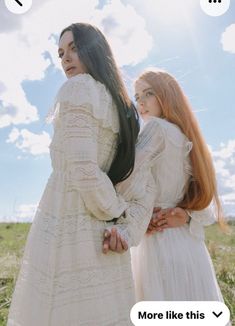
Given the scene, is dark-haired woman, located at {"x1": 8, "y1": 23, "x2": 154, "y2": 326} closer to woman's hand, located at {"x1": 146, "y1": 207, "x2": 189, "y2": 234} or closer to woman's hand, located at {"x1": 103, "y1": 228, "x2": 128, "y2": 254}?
woman's hand, located at {"x1": 103, "y1": 228, "x2": 128, "y2": 254}

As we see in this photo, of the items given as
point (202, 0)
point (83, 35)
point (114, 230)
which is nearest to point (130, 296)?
point (114, 230)

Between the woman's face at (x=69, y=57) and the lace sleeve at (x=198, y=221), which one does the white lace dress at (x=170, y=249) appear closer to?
the lace sleeve at (x=198, y=221)

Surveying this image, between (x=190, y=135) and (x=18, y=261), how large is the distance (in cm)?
229

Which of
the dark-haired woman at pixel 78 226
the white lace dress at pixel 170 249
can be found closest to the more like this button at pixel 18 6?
the dark-haired woman at pixel 78 226

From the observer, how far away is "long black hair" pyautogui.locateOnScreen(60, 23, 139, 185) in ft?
6.63

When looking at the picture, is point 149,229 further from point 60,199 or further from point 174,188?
point 60,199

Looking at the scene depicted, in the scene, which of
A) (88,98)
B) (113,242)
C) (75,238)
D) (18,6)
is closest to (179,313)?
(113,242)

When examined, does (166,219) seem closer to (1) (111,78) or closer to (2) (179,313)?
(2) (179,313)

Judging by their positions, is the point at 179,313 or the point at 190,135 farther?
the point at 190,135

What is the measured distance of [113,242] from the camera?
1871 mm

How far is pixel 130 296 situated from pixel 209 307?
47cm

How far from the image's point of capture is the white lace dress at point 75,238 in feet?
5.88

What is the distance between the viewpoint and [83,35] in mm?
2055

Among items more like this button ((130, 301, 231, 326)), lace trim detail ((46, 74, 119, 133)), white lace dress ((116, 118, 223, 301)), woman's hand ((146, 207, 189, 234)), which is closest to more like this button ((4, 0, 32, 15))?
lace trim detail ((46, 74, 119, 133))
